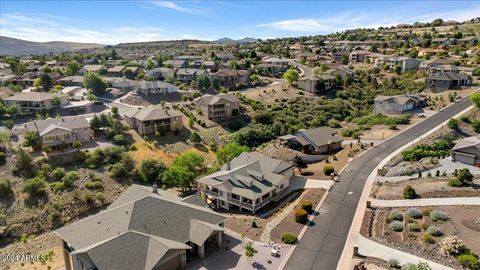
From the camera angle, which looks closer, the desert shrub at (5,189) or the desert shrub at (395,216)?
the desert shrub at (395,216)

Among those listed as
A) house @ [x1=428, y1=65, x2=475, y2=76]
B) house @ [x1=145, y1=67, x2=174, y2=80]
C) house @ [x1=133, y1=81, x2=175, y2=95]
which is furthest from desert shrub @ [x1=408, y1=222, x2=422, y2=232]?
house @ [x1=145, y1=67, x2=174, y2=80]

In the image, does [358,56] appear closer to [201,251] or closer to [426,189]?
[426,189]

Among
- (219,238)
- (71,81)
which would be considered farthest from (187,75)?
(219,238)

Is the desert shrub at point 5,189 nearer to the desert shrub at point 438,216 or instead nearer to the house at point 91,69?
the desert shrub at point 438,216

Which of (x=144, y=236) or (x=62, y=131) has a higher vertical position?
(x=62, y=131)

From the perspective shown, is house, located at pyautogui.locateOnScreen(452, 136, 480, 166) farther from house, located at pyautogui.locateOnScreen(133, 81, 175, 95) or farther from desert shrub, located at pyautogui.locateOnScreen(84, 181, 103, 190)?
house, located at pyautogui.locateOnScreen(133, 81, 175, 95)

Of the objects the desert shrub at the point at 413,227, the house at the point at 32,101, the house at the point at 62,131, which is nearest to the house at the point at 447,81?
the desert shrub at the point at 413,227
